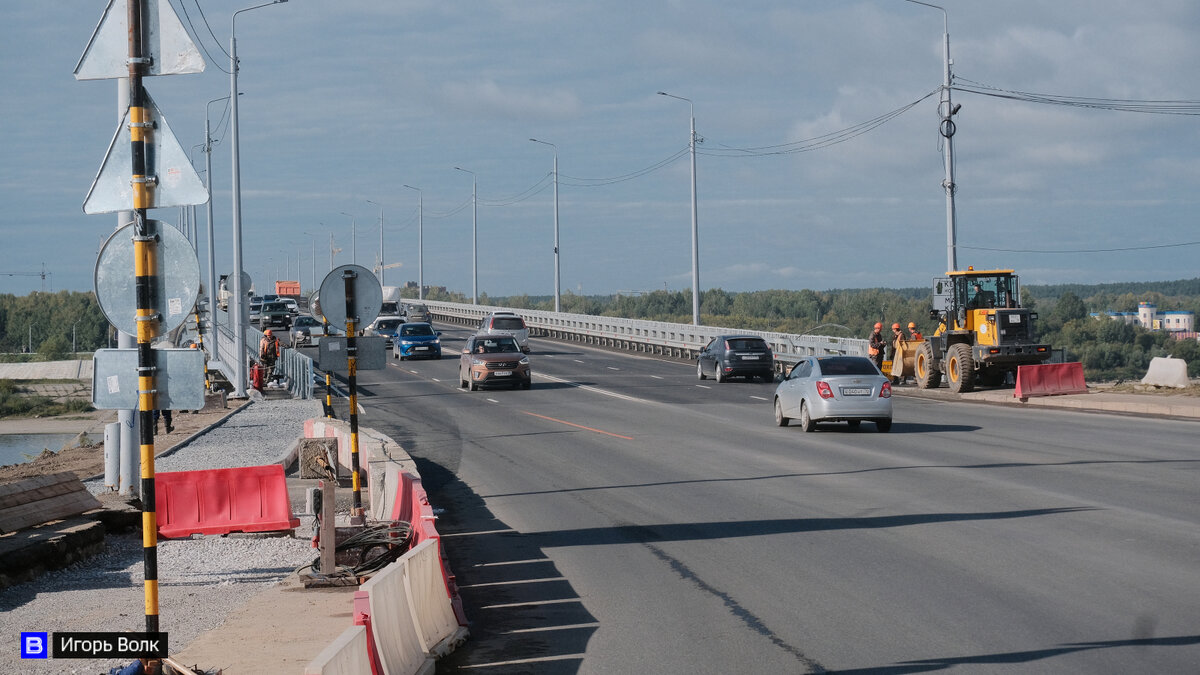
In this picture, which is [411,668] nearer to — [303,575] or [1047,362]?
[303,575]

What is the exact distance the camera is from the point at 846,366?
78.5ft

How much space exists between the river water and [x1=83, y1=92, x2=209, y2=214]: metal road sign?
62219mm

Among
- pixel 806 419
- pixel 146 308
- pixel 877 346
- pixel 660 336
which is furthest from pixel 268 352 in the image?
pixel 146 308

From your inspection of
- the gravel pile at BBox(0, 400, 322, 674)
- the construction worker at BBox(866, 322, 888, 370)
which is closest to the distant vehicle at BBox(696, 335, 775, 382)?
the construction worker at BBox(866, 322, 888, 370)

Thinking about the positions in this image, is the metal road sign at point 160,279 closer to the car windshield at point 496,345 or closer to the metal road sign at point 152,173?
the metal road sign at point 152,173

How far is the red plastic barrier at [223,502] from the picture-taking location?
44.3ft

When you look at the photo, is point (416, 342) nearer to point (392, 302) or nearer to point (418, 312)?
point (392, 302)

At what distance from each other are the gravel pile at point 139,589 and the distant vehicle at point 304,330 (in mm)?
45847

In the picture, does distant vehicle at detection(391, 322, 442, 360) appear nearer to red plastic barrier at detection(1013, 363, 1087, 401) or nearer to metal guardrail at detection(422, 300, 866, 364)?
metal guardrail at detection(422, 300, 866, 364)

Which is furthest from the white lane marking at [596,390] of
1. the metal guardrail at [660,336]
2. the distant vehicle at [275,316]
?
the distant vehicle at [275,316]

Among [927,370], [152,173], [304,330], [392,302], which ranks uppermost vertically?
[152,173]

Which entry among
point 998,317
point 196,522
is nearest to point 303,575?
point 196,522

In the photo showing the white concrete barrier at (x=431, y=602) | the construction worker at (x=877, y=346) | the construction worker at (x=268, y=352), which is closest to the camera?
the white concrete barrier at (x=431, y=602)

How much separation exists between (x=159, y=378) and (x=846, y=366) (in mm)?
18635
